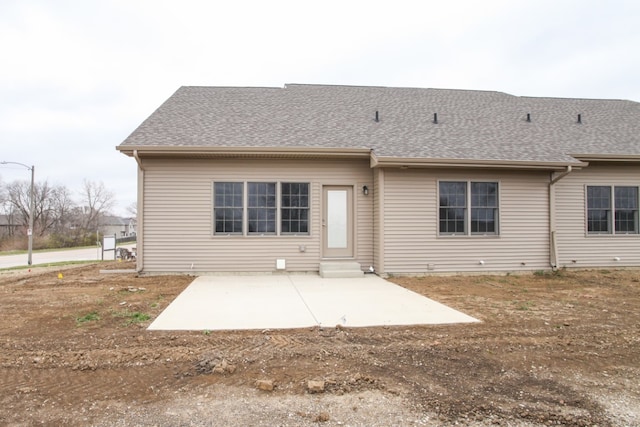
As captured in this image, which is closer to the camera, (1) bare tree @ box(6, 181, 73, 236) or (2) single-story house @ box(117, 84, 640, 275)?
(2) single-story house @ box(117, 84, 640, 275)

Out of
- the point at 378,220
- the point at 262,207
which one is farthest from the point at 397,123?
the point at 262,207

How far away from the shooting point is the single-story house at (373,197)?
30.2 ft

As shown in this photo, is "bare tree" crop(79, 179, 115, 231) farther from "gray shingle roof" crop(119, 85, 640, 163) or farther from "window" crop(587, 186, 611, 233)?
"window" crop(587, 186, 611, 233)

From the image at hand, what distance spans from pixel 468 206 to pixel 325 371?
7427 millimetres

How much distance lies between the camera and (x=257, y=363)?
3.58 m

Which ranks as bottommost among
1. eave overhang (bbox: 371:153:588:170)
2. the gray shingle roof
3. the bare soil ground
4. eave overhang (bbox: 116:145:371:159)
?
the bare soil ground

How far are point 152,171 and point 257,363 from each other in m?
7.06

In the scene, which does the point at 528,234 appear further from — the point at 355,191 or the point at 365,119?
the point at 365,119

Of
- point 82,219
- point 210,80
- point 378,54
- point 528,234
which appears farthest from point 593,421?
point 82,219

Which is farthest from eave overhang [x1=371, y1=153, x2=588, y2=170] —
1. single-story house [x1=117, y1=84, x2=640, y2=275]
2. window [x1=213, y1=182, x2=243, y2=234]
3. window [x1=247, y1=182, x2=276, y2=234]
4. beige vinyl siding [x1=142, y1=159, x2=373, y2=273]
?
window [x1=213, y1=182, x2=243, y2=234]

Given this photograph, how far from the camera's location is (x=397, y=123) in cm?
1091

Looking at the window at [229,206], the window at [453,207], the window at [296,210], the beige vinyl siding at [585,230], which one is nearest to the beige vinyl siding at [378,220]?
the window at [453,207]

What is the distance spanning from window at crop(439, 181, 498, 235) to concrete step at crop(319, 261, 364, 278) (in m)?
2.39

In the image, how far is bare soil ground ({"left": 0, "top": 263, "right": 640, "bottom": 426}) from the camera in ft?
8.74
